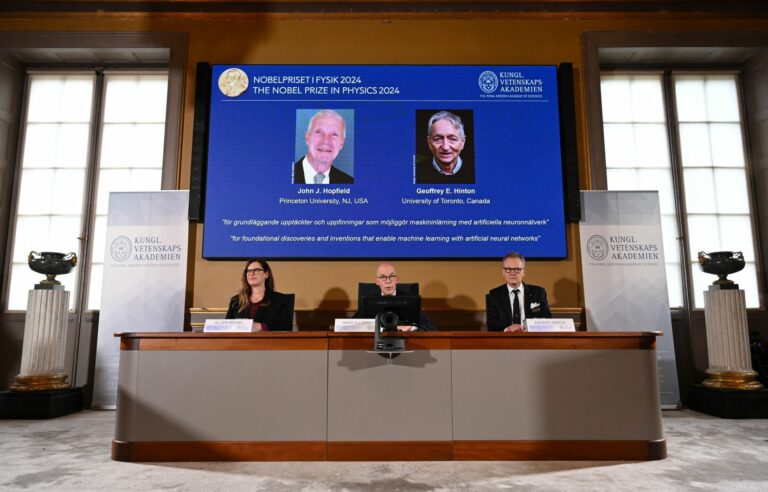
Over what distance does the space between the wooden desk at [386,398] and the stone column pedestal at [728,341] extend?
7.04 feet

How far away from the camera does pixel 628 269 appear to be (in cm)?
481

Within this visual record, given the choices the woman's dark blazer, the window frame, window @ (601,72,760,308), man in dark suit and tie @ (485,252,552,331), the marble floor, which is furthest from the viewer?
window @ (601,72,760,308)

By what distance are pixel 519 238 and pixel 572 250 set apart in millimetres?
573

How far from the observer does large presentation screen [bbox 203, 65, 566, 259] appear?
4.80 meters

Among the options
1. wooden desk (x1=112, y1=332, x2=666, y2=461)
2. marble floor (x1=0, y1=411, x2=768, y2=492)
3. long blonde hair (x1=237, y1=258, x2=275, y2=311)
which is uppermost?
long blonde hair (x1=237, y1=258, x2=275, y2=311)

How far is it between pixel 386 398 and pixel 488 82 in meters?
3.44

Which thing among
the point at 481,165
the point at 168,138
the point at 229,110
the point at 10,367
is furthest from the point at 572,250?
the point at 10,367

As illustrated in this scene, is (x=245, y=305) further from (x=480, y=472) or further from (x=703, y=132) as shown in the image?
(x=703, y=132)

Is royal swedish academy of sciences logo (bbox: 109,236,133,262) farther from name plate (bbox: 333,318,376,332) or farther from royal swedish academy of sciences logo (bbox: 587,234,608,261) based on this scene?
royal swedish academy of sciences logo (bbox: 587,234,608,261)

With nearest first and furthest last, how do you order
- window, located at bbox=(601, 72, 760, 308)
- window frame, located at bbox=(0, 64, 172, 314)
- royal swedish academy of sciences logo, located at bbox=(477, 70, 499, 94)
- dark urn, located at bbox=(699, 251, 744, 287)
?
1. dark urn, located at bbox=(699, 251, 744, 287)
2. royal swedish academy of sciences logo, located at bbox=(477, 70, 499, 94)
3. window frame, located at bbox=(0, 64, 172, 314)
4. window, located at bbox=(601, 72, 760, 308)

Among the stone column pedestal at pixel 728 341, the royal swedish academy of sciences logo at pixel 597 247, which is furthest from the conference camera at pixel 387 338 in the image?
the stone column pedestal at pixel 728 341

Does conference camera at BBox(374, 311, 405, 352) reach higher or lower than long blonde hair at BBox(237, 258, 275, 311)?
lower

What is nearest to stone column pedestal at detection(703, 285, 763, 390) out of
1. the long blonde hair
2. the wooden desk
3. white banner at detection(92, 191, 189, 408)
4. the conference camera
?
the wooden desk

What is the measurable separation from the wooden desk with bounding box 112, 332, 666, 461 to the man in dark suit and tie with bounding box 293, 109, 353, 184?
2.28 m
